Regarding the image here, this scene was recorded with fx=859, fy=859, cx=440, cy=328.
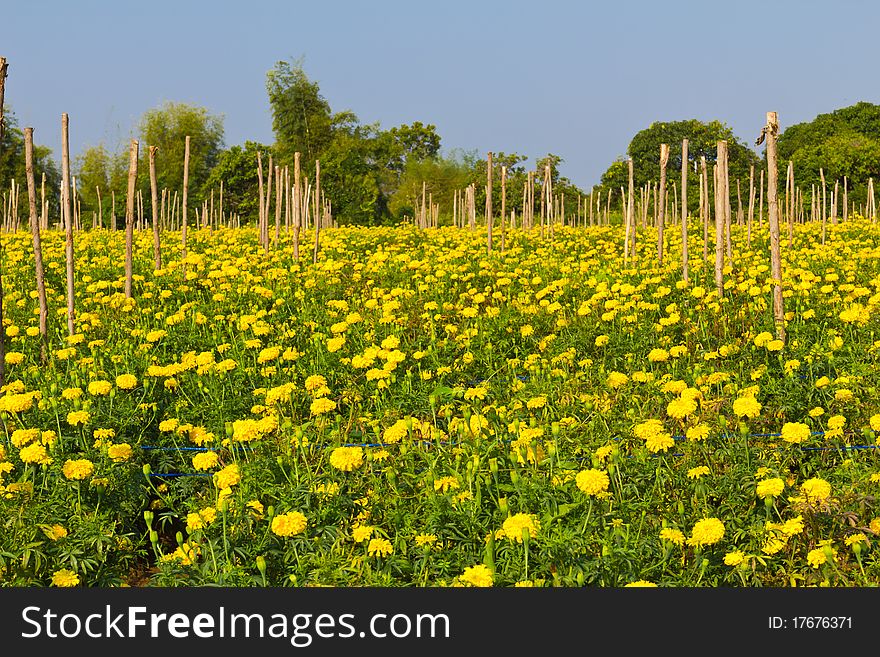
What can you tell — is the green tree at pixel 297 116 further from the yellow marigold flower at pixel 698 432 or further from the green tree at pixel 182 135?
the yellow marigold flower at pixel 698 432

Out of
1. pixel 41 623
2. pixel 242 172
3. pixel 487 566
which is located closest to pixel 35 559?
pixel 41 623

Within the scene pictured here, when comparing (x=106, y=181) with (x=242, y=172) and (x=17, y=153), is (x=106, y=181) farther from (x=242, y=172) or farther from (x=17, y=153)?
(x=242, y=172)

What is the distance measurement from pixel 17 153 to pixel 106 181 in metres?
6.53

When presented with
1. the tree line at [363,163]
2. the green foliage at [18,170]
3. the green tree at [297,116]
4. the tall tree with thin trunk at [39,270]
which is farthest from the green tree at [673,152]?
the tall tree with thin trunk at [39,270]

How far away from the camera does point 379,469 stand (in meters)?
4.60

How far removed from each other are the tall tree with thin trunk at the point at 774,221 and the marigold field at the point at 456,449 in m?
0.17

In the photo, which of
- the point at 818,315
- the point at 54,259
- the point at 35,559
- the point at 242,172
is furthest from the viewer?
the point at 242,172

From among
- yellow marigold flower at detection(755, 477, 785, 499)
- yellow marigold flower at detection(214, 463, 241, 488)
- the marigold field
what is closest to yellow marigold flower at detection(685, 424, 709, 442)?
the marigold field

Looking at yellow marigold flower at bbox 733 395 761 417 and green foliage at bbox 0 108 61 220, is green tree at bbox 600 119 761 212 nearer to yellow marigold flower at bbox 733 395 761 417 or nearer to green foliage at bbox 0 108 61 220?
green foliage at bbox 0 108 61 220

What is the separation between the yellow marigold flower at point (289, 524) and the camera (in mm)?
3639

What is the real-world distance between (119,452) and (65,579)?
0.88 m

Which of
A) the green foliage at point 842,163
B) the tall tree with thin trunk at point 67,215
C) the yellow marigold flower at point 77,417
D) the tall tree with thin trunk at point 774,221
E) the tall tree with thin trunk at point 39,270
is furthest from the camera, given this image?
the green foliage at point 842,163

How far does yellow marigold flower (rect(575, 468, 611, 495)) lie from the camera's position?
3.62 m

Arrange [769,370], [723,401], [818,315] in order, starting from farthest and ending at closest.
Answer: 1. [818,315]
2. [769,370]
3. [723,401]
